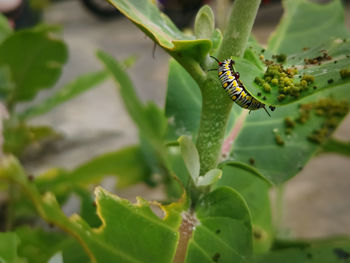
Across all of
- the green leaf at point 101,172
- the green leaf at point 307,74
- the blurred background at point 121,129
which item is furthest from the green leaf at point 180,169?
the green leaf at point 101,172

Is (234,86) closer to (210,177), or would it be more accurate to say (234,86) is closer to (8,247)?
(210,177)

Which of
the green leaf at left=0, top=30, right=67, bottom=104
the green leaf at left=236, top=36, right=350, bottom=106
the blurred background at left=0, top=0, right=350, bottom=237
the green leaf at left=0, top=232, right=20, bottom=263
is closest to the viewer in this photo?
the green leaf at left=236, top=36, right=350, bottom=106

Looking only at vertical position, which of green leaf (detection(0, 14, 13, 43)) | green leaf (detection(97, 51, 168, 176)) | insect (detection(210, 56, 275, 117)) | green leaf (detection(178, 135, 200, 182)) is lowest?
green leaf (detection(97, 51, 168, 176))

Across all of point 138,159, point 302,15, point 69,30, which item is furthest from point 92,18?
point 302,15

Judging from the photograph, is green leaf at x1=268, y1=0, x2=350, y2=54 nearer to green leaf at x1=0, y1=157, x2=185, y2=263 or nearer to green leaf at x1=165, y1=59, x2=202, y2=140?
green leaf at x1=165, y1=59, x2=202, y2=140

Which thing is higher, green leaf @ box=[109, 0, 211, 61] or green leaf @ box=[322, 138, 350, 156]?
green leaf @ box=[109, 0, 211, 61]

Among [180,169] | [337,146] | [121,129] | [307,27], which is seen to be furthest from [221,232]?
[121,129]

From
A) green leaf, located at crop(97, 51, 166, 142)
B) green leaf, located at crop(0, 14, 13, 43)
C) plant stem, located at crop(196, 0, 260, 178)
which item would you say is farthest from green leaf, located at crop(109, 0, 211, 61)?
green leaf, located at crop(0, 14, 13, 43)

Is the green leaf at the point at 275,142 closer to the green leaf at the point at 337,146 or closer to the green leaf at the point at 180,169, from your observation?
the green leaf at the point at 180,169
